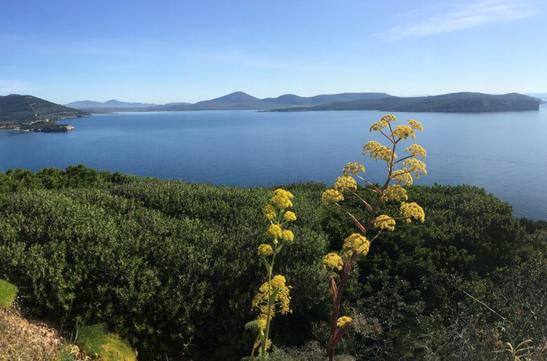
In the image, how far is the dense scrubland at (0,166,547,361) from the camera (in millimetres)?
6602

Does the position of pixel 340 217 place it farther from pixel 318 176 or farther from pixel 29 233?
pixel 318 176

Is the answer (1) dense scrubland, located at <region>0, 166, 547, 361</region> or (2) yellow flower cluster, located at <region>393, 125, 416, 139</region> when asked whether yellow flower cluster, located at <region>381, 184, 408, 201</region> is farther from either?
(1) dense scrubland, located at <region>0, 166, 547, 361</region>

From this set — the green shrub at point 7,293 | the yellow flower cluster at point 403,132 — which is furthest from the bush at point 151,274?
the yellow flower cluster at point 403,132

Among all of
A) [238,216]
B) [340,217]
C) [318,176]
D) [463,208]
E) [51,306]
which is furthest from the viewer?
[318,176]

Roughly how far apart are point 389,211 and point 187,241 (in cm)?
675

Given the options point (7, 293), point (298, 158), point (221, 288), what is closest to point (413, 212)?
point (221, 288)

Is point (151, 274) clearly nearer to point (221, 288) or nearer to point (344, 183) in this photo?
point (221, 288)

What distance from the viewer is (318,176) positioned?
75.6 m

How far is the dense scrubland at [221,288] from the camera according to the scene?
6602mm

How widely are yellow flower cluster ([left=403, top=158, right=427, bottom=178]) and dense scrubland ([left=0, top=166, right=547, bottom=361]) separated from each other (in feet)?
6.94

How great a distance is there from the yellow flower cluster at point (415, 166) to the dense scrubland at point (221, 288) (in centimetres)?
211

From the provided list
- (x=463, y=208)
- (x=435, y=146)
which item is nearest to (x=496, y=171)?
(x=435, y=146)

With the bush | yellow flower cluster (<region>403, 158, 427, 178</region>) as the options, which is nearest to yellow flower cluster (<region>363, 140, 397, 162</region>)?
yellow flower cluster (<region>403, 158, 427, 178</region>)

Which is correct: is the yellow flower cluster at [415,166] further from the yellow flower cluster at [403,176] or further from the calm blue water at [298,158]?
the calm blue water at [298,158]
